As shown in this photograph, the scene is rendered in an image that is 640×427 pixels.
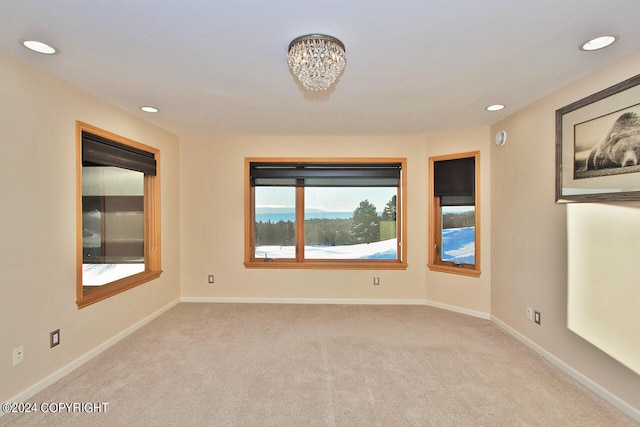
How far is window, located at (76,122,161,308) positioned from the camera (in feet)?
9.18

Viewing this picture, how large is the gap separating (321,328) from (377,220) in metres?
1.85

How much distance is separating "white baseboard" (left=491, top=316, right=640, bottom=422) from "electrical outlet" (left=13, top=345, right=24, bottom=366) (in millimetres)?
4123

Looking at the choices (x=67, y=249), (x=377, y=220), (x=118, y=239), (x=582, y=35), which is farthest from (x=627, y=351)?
(x=118, y=239)

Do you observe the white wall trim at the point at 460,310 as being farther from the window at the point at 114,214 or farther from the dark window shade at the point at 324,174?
the window at the point at 114,214

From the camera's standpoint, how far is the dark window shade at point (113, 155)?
2795mm

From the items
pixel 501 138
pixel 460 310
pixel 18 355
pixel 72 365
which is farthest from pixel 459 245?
pixel 18 355

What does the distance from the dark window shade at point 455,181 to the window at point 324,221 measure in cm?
56

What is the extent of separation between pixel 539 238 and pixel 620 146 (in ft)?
3.52

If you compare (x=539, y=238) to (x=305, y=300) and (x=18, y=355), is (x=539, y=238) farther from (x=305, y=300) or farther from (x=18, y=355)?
(x=18, y=355)

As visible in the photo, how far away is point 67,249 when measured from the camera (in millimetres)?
2541

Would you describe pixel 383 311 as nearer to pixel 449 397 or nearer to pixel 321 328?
pixel 321 328

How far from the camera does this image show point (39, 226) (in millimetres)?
2305

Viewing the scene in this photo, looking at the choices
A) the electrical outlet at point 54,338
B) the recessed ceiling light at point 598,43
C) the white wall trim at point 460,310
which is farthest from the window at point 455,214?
the electrical outlet at point 54,338

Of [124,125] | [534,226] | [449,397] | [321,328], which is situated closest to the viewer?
[449,397]
